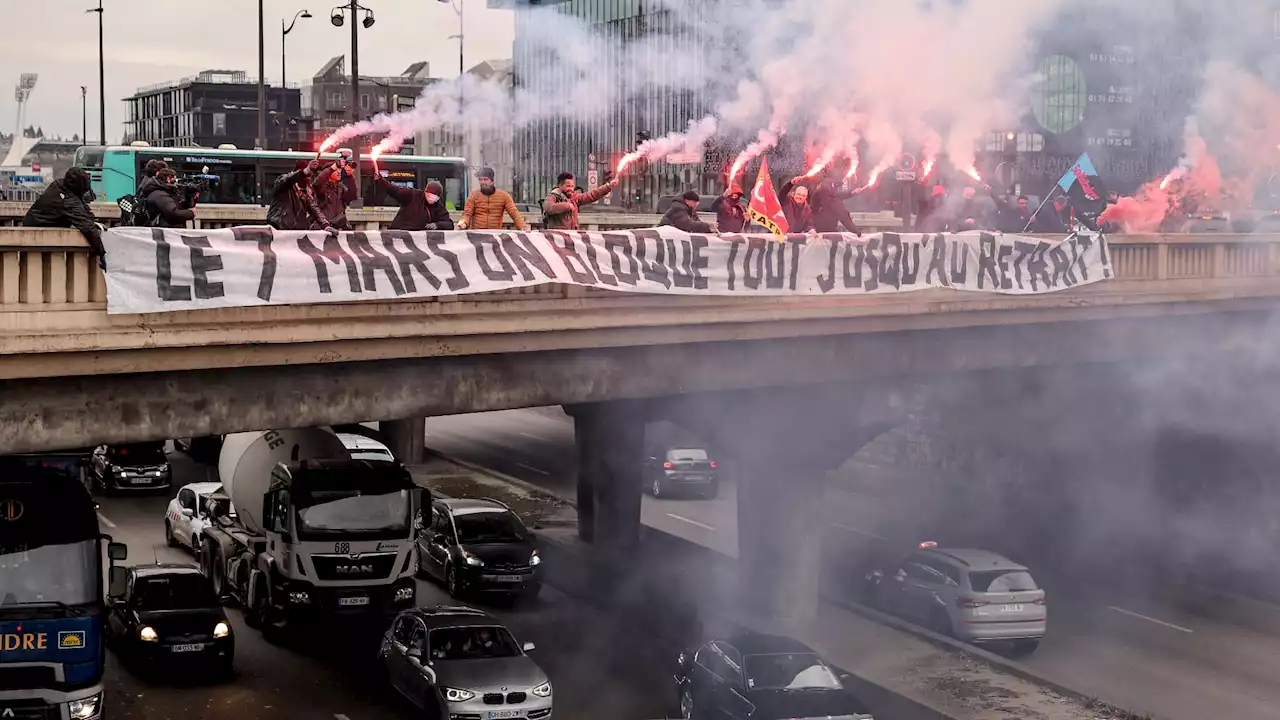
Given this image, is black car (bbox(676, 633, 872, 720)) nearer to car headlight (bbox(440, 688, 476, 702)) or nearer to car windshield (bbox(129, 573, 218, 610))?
car headlight (bbox(440, 688, 476, 702))

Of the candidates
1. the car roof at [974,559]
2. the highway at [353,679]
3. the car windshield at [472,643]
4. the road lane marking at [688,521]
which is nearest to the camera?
the car windshield at [472,643]

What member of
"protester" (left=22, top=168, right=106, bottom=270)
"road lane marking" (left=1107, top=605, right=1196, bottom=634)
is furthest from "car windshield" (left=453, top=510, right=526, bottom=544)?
"protester" (left=22, top=168, right=106, bottom=270)

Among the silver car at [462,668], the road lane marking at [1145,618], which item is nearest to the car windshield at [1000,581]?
the road lane marking at [1145,618]

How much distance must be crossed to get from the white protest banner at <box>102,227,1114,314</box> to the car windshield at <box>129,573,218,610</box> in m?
8.42

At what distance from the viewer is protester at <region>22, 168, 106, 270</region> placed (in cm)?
1263

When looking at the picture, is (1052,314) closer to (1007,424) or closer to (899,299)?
(899,299)

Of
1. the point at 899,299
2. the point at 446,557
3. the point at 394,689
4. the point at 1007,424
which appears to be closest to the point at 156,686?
the point at 394,689

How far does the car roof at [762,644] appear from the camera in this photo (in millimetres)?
18703

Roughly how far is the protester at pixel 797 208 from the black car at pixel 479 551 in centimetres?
871

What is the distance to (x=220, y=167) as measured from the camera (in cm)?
3456

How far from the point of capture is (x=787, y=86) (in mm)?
35094

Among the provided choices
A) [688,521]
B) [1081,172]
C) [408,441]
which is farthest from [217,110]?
[1081,172]

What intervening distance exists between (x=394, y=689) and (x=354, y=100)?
15.2m

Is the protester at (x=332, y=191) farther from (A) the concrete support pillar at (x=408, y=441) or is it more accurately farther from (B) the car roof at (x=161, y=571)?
(A) the concrete support pillar at (x=408, y=441)
